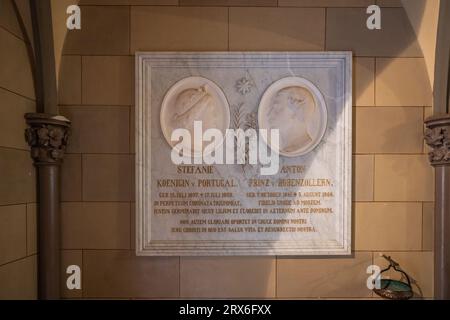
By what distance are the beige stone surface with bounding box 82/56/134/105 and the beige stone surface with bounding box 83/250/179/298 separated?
1.93 feet

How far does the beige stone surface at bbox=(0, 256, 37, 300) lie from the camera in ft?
2.72

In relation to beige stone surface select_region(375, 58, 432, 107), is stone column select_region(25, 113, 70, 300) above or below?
below

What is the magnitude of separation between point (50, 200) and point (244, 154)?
72 centimetres

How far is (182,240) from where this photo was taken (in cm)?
97

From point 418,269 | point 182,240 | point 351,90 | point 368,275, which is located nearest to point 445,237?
point 418,269

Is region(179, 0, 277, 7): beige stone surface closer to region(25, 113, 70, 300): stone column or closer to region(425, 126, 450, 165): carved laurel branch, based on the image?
region(25, 113, 70, 300): stone column

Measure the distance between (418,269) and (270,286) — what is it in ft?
1.89

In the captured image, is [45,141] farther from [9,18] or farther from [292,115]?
[292,115]

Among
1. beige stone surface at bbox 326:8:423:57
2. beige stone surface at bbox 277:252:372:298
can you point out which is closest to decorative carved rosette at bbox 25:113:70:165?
beige stone surface at bbox 277:252:372:298

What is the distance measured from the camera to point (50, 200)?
3.05 ft

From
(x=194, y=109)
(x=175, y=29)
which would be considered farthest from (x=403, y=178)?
(x=175, y=29)

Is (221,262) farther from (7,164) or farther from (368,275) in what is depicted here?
(7,164)

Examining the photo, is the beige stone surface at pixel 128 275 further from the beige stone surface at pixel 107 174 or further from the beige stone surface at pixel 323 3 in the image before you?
the beige stone surface at pixel 323 3
